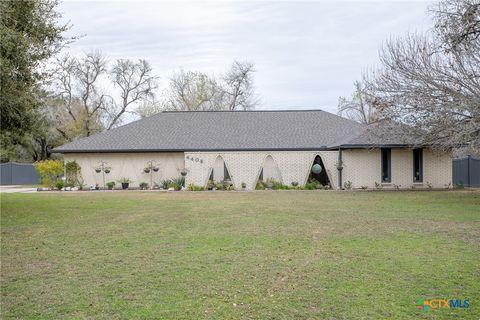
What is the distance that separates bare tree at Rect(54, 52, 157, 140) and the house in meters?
17.6

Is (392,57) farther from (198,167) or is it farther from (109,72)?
(109,72)

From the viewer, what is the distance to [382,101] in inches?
788

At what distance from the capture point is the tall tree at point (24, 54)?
10463 millimetres

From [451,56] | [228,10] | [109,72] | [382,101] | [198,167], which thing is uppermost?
[109,72]

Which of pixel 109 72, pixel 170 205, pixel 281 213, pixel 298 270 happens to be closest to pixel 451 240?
pixel 298 270

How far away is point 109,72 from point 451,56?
37.7 metres

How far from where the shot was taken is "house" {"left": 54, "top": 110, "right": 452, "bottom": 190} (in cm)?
2509

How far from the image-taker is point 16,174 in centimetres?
3794

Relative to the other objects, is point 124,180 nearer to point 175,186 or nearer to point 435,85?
point 175,186

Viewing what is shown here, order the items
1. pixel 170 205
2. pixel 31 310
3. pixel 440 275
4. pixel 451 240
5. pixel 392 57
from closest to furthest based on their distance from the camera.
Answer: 1. pixel 31 310
2. pixel 440 275
3. pixel 451 240
4. pixel 170 205
5. pixel 392 57

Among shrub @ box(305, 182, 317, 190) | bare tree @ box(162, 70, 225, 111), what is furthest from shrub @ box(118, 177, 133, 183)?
bare tree @ box(162, 70, 225, 111)

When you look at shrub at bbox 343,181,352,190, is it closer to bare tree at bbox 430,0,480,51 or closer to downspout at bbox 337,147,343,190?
downspout at bbox 337,147,343,190

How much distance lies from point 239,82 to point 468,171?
29640 millimetres

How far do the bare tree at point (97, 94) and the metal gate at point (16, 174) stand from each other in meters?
5.94
